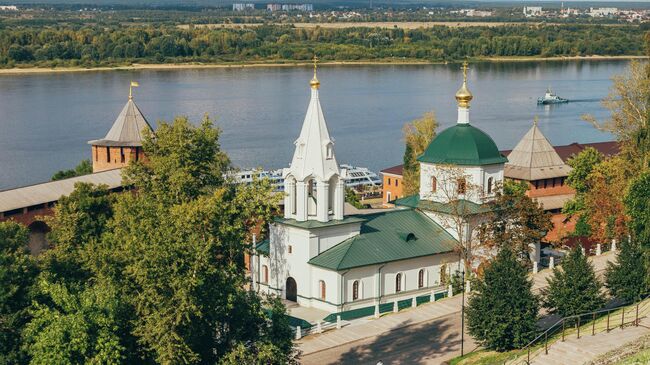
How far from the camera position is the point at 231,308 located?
56.3 feet

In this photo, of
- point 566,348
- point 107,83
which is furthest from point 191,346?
point 107,83

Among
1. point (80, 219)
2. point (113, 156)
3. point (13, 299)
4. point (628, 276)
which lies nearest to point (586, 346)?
point (628, 276)

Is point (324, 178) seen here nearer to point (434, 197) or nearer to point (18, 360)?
point (434, 197)

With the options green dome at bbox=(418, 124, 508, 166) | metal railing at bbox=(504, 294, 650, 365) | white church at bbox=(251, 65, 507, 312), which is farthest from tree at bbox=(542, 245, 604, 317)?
green dome at bbox=(418, 124, 508, 166)

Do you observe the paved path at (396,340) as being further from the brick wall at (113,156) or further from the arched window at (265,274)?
the brick wall at (113,156)

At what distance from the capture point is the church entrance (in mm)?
23953

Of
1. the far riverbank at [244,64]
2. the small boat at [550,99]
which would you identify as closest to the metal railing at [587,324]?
the small boat at [550,99]

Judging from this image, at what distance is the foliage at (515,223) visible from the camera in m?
24.6

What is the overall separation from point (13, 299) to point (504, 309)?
7966mm

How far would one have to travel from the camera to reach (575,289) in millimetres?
19703

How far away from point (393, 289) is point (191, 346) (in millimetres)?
7793

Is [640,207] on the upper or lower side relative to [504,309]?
upper

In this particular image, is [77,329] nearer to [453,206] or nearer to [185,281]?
[185,281]

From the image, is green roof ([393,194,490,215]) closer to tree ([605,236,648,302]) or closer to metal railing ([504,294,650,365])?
tree ([605,236,648,302])
